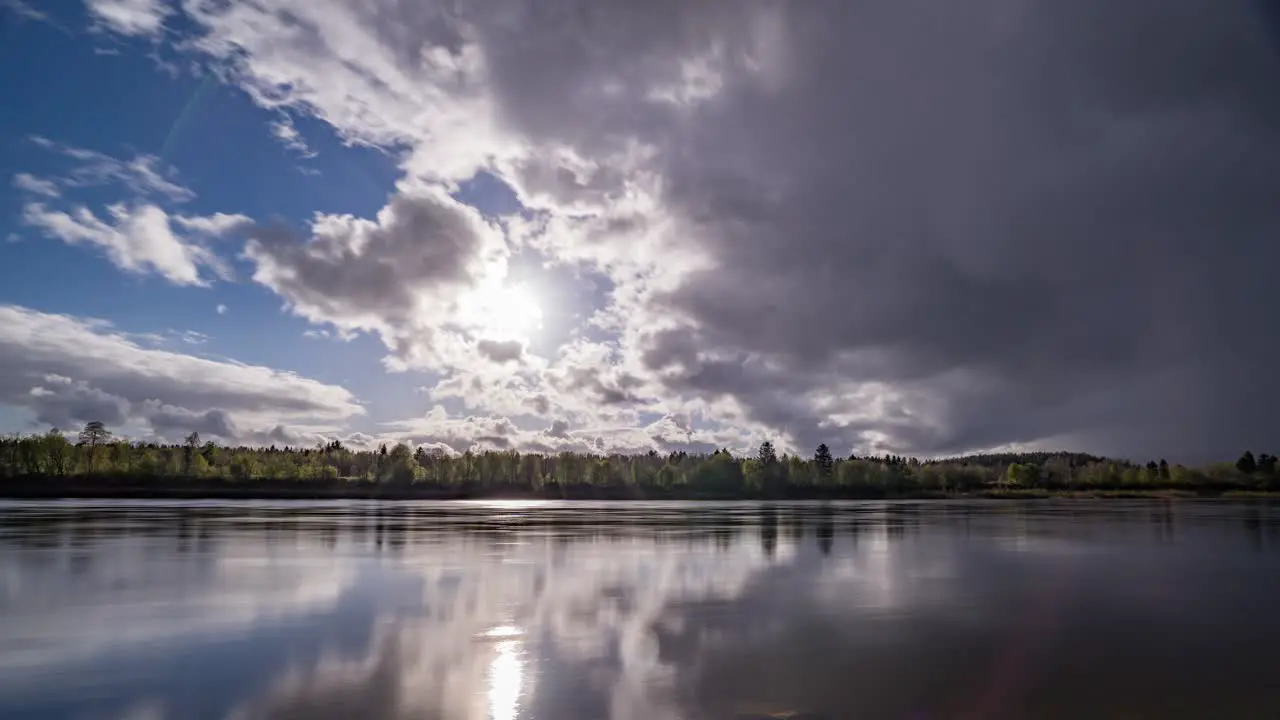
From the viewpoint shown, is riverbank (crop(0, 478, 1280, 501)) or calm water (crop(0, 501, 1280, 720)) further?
riverbank (crop(0, 478, 1280, 501))

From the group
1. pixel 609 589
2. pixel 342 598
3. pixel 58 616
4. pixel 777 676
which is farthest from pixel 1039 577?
pixel 58 616

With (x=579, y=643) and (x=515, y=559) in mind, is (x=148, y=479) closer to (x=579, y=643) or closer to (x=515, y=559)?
(x=515, y=559)

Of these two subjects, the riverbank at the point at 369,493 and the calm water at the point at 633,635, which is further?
the riverbank at the point at 369,493

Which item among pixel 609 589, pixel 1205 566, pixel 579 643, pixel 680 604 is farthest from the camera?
pixel 1205 566

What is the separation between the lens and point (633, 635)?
1889cm

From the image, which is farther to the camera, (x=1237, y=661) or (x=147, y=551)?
(x=147, y=551)

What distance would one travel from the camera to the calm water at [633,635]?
44.4ft

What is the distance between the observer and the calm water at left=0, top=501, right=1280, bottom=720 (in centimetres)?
1352

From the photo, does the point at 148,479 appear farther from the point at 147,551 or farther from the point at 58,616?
the point at 58,616

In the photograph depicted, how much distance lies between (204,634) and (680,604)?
12.1 meters

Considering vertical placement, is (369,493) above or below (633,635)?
below

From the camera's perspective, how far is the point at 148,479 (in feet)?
548

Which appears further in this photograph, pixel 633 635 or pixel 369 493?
pixel 369 493

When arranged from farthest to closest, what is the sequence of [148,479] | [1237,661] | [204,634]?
[148,479] → [204,634] → [1237,661]
